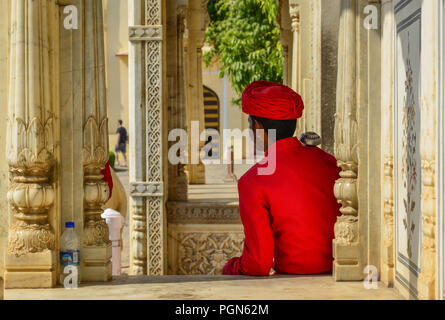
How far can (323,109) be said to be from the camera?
288 inches

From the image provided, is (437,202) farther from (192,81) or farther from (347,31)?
(192,81)

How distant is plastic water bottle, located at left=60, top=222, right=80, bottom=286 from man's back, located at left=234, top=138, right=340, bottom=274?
0.90 metres

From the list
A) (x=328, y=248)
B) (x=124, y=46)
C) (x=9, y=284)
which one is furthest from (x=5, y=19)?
(x=124, y=46)

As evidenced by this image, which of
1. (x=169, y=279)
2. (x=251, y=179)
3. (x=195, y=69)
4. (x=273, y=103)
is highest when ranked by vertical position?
(x=195, y=69)

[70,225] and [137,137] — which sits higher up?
[137,137]

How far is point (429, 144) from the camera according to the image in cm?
280

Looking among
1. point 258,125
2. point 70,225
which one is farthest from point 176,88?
point 70,225

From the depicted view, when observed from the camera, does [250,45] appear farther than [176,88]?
Yes

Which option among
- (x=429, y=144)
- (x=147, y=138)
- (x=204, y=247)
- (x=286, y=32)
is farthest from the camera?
(x=286, y=32)

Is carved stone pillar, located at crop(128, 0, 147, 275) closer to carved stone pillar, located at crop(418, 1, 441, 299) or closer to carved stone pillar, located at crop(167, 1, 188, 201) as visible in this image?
carved stone pillar, located at crop(167, 1, 188, 201)

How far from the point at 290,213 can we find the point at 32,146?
1.41 meters

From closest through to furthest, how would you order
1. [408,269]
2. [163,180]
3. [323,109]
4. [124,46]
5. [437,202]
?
[437,202], [408,269], [323,109], [163,180], [124,46]

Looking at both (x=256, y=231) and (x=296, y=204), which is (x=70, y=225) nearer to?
(x=256, y=231)
